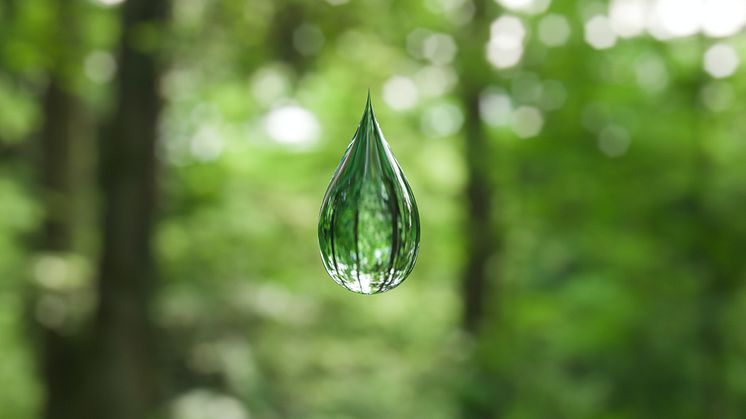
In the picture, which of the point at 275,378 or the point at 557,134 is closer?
the point at 557,134

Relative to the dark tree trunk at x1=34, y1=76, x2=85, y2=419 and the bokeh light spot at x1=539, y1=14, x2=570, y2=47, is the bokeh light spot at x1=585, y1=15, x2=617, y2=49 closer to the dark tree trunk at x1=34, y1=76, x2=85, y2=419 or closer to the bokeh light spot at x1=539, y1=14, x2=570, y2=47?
the bokeh light spot at x1=539, y1=14, x2=570, y2=47

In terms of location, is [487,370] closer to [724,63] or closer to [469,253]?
[469,253]

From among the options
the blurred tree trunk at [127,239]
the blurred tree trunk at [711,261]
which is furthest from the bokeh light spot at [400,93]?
the blurred tree trunk at [711,261]

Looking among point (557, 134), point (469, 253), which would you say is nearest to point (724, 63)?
point (557, 134)

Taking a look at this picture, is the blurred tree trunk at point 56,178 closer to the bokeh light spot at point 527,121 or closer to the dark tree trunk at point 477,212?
the dark tree trunk at point 477,212

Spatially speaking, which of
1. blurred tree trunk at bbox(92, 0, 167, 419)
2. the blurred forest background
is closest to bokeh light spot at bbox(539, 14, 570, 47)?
the blurred forest background

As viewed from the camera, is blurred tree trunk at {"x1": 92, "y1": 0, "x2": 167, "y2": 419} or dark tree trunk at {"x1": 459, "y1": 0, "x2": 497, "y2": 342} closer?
dark tree trunk at {"x1": 459, "y1": 0, "x2": 497, "y2": 342}

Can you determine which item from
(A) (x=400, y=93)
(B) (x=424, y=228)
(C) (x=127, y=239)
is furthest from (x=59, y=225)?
(B) (x=424, y=228)
